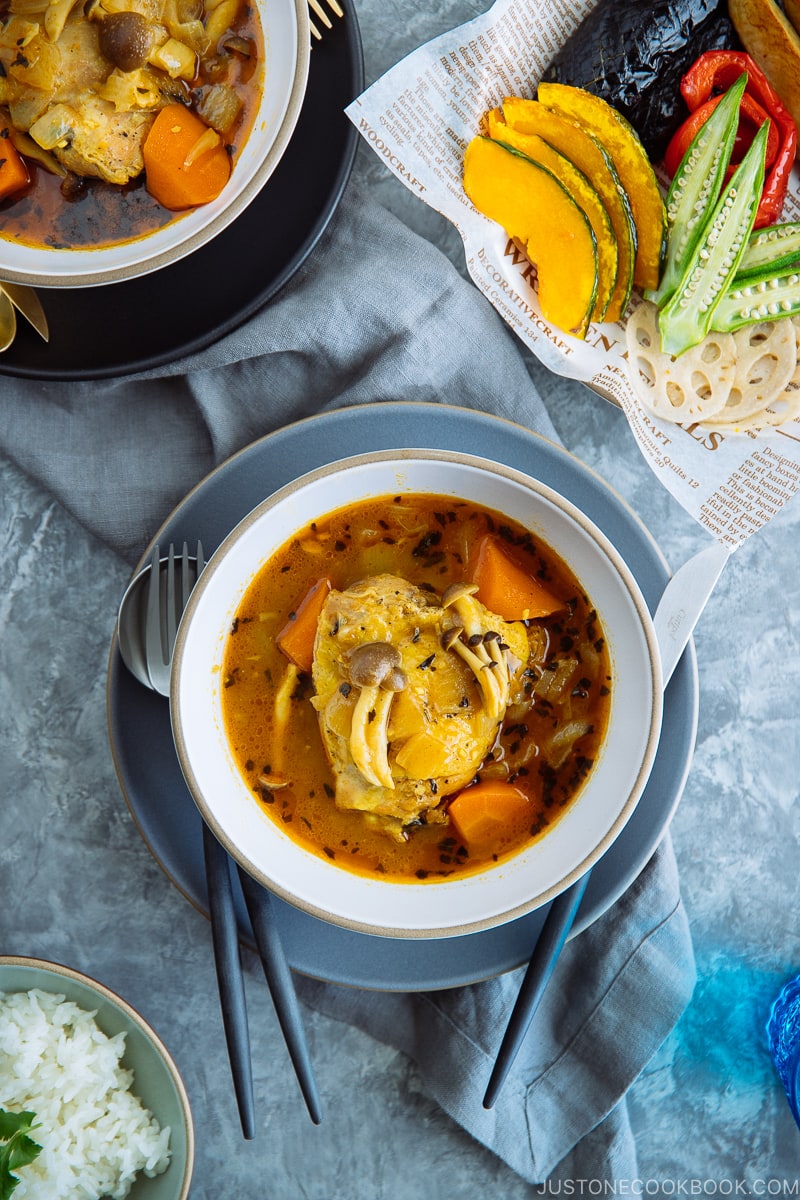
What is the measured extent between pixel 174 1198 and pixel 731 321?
2931 millimetres

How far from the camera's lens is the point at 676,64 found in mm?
2543

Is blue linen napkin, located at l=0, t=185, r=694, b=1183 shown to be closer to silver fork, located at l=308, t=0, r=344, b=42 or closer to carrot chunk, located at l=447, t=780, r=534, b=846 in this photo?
silver fork, located at l=308, t=0, r=344, b=42

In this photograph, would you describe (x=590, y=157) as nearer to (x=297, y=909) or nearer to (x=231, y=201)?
(x=231, y=201)

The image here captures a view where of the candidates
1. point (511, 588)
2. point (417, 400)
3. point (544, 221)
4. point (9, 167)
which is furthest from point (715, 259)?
point (9, 167)

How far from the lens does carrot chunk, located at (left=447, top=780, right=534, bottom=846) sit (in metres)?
2.34

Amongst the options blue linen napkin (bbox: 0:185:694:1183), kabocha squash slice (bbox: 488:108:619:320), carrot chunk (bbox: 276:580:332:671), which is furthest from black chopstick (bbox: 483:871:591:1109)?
kabocha squash slice (bbox: 488:108:619:320)

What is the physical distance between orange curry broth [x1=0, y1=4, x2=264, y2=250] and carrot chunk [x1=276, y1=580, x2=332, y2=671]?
103cm

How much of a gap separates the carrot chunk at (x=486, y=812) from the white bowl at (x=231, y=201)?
→ 1.54 meters

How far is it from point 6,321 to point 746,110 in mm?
2161

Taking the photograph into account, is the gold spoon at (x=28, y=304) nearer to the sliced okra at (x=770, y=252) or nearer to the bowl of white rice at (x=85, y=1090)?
the bowl of white rice at (x=85, y=1090)

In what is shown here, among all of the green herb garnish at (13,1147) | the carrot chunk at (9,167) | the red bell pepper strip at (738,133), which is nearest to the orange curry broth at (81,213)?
the carrot chunk at (9,167)

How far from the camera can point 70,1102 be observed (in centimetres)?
253

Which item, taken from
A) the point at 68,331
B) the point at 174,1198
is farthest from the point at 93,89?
the point at 174,1198

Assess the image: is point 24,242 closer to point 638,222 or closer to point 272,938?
point 638,222
